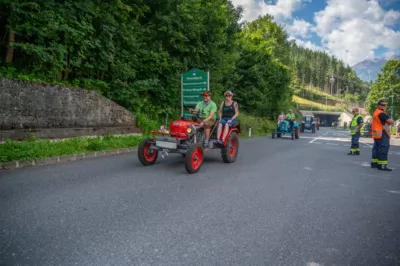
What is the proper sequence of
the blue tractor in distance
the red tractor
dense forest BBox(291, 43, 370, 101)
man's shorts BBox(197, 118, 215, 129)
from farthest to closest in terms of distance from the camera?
dense forest BBox(291, 43, 370, 101)
the blue tractor in distance
man's shorts BBox(197, 118, 215, 129)
the red tractor

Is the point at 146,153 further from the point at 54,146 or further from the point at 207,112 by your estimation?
the point at 54,146

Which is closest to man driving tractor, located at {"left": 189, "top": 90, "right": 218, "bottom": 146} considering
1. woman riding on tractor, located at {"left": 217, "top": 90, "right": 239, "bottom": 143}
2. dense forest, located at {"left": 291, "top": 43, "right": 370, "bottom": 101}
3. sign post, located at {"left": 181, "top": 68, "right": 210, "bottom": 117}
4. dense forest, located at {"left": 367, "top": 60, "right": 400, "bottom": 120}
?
woman riding on tractor, located at {"left": 217, "top": 90, "right": 239, "bottom": 143}

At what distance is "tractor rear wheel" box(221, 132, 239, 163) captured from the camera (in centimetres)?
770

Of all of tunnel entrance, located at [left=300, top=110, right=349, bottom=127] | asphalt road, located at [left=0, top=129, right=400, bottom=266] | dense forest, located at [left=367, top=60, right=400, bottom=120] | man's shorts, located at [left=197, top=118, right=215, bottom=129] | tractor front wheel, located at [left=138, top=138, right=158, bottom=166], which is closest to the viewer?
asphalt road, located at [left=0, top=129, right=400, bottom=266]

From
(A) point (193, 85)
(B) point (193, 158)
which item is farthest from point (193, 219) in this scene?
(A) point (193, 85)

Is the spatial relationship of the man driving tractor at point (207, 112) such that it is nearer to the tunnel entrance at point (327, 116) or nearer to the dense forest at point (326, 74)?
the tunnel entrance at point (327, 116)

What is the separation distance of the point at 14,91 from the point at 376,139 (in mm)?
10559

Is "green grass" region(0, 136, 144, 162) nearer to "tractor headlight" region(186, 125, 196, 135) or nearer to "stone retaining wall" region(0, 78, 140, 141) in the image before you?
"stone retaining wall" region(0, 78, 140, 141)

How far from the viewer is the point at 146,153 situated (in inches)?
271

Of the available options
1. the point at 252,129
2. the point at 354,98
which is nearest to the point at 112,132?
the point at 252,129

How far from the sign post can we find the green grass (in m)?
4.83

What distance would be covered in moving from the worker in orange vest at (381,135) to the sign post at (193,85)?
→ 781 cm

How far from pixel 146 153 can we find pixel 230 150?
2.64 m

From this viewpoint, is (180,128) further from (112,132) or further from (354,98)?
(354,98)
